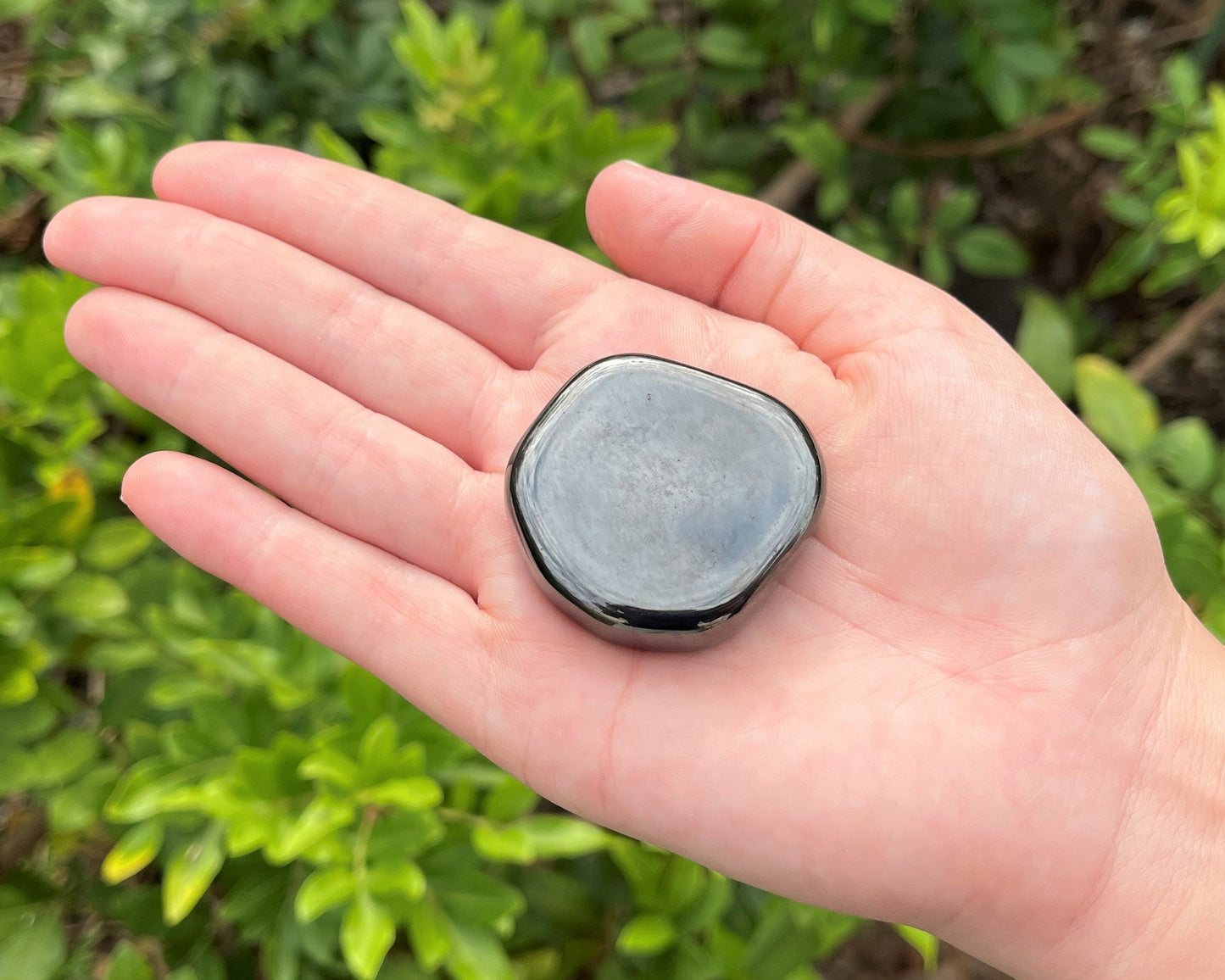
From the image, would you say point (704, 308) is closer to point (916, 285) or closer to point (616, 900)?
point (916, 285)

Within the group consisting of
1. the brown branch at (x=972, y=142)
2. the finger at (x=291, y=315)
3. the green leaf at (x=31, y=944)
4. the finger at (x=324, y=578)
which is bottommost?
the green leaf at (x=31, y=944)

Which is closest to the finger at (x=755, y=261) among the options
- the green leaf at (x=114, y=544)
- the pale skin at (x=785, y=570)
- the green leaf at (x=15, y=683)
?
the pale skin at (x=785, y=570)

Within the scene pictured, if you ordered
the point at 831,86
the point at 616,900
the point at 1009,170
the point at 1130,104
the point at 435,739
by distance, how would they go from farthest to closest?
the point at 1009,170, the point at 1130,104, the point at 831,86, the point at 616,900, the point at 435,739

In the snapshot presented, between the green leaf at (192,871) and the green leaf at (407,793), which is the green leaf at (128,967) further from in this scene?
the green leaf at (407,793)

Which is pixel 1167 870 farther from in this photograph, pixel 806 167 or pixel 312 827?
pixel 806 167

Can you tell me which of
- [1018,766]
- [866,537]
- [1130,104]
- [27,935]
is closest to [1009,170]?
[1130,104]

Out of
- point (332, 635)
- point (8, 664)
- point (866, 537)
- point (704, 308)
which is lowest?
point (8, 664)
